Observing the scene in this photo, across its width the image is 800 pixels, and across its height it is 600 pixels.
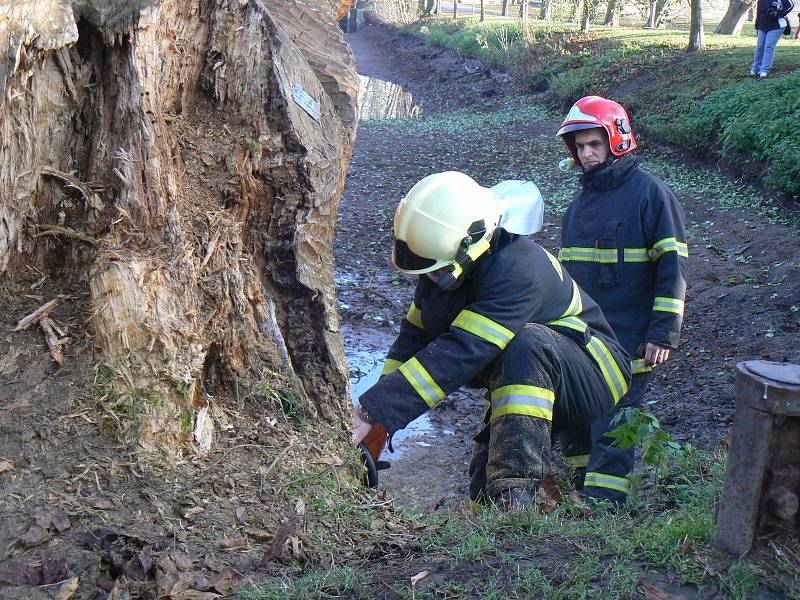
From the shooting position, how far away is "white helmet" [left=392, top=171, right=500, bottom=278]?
3.54 m

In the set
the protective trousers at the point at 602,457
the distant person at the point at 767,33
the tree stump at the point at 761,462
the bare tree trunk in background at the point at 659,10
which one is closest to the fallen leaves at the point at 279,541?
the tree stump at the point at 761,462

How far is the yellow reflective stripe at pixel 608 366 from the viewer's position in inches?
156

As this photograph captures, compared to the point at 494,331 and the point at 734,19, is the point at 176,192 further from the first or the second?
the point at 734,19

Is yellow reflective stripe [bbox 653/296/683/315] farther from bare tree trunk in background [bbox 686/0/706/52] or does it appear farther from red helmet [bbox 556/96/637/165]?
bare tree trunk in background [bbox 686/0/706/52]

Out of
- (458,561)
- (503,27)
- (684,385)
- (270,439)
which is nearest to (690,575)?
(458,561)

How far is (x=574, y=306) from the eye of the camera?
3939mm

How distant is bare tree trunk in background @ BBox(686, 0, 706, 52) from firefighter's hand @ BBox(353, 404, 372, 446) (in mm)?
15486

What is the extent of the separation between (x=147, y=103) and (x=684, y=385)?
4292 mm

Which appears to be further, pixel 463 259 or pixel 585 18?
pixel 585 18

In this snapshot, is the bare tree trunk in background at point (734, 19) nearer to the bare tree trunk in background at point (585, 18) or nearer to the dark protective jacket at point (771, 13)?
the bare tree trunk in background at point (585, 18)

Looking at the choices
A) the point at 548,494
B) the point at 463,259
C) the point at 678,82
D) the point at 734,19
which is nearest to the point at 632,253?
the point at 548,494

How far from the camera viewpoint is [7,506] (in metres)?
2.63

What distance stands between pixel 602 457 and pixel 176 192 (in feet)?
8.27

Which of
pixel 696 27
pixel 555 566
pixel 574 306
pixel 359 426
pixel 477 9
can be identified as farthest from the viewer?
pixel 477 9
